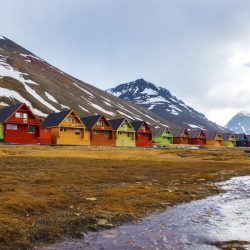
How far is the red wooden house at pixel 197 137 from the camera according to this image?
157625 mm

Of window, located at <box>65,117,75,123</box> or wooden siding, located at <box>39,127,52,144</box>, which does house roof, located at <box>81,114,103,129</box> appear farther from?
wooden siding, located at <box>39,127,52,144</box>

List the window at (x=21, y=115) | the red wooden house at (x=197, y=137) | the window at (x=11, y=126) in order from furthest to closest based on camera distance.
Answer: the red wooden house at (x=197, y=137) → the window at (x=21, y=115) → the window at (x=11, y=126)

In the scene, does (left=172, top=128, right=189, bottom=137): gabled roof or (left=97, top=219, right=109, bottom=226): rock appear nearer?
(left=97, top=219, right=109, bottom=226): rock

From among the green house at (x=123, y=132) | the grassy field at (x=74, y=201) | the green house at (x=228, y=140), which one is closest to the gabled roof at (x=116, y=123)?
the green house at (x=123, y=132)

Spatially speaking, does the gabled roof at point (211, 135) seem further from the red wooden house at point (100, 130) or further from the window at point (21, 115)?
the window at point (21, 115)

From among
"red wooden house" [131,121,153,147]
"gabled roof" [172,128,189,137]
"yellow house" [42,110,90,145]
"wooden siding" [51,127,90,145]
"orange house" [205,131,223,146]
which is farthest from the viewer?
"orange house" [205,131,223,146]

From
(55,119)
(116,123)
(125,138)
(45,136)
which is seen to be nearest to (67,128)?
(55,119)

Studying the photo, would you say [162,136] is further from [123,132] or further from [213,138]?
[123,132]

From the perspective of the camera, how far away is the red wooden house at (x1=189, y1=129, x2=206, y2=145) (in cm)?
15762

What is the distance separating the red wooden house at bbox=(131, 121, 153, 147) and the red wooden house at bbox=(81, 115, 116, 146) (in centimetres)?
1111

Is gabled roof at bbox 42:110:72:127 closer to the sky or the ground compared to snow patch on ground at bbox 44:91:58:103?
closer to the ground

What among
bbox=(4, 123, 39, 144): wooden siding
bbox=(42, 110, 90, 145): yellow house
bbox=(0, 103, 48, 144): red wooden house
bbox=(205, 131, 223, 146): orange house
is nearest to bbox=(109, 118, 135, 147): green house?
bbox=(42, 110, 90, 145): yellow house

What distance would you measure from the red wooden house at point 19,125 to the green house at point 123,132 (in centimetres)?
2690

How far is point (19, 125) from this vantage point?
8744cm
